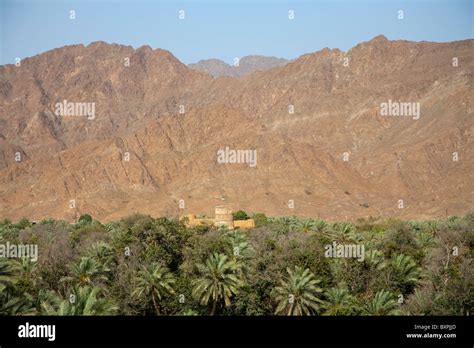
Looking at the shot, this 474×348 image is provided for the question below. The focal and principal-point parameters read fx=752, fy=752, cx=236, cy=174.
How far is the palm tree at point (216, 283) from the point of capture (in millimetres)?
33938

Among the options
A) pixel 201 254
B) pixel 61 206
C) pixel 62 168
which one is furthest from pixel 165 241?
pixel 62 168

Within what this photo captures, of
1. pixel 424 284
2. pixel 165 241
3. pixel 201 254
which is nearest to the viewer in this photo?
pixel 424 284

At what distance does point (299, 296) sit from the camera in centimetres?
3219

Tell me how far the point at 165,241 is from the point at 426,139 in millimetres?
115158

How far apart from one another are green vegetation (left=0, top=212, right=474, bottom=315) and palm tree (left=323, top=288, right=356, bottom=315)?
0.05 m

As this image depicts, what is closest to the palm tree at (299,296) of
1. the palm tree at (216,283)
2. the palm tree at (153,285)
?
the palm tree at (216,283)

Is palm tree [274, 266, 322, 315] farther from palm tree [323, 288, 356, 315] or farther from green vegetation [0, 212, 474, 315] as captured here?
palm tree [323, 288, 356, 315]

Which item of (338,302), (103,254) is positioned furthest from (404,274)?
(103,254)

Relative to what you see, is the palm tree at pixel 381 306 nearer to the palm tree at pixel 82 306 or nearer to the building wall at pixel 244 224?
the palm tree at pixel 82 306

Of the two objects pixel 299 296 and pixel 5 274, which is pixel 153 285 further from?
pixel 5 274

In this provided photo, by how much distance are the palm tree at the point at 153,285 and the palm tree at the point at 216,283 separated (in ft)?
4.42

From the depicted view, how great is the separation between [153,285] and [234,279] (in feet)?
12.3

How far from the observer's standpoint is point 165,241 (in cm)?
4356
